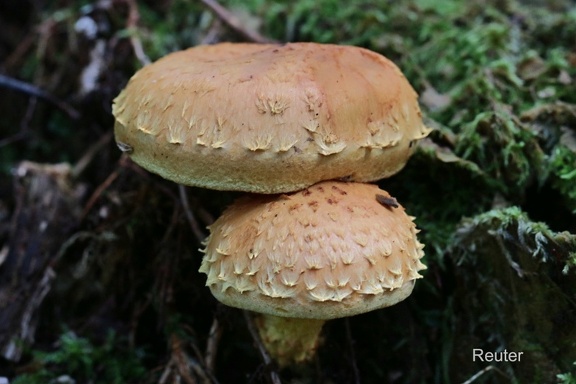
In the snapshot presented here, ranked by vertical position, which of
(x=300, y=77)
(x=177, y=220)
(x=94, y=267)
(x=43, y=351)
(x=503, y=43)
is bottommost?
(x=43, y=351)

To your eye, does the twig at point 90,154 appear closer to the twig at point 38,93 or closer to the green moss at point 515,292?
the twig at point 38,93

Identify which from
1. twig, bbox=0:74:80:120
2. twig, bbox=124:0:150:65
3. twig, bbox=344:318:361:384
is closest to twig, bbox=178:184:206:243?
twig, bbox=344:318:361:384

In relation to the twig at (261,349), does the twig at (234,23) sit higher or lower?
higher

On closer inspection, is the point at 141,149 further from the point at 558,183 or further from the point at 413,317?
the point at 558,183

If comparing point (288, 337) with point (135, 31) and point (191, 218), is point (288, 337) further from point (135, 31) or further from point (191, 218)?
point (135, 31)

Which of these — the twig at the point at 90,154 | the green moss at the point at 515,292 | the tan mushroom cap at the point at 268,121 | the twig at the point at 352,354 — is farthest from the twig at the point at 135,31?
the green moss at the point at 515,292

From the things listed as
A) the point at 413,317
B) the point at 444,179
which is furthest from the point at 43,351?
the point at 444,179

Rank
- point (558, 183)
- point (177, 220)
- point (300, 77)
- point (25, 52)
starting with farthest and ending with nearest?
point (25, 52) → point (177, 220) → point (558, 183) → point (300, 77)
